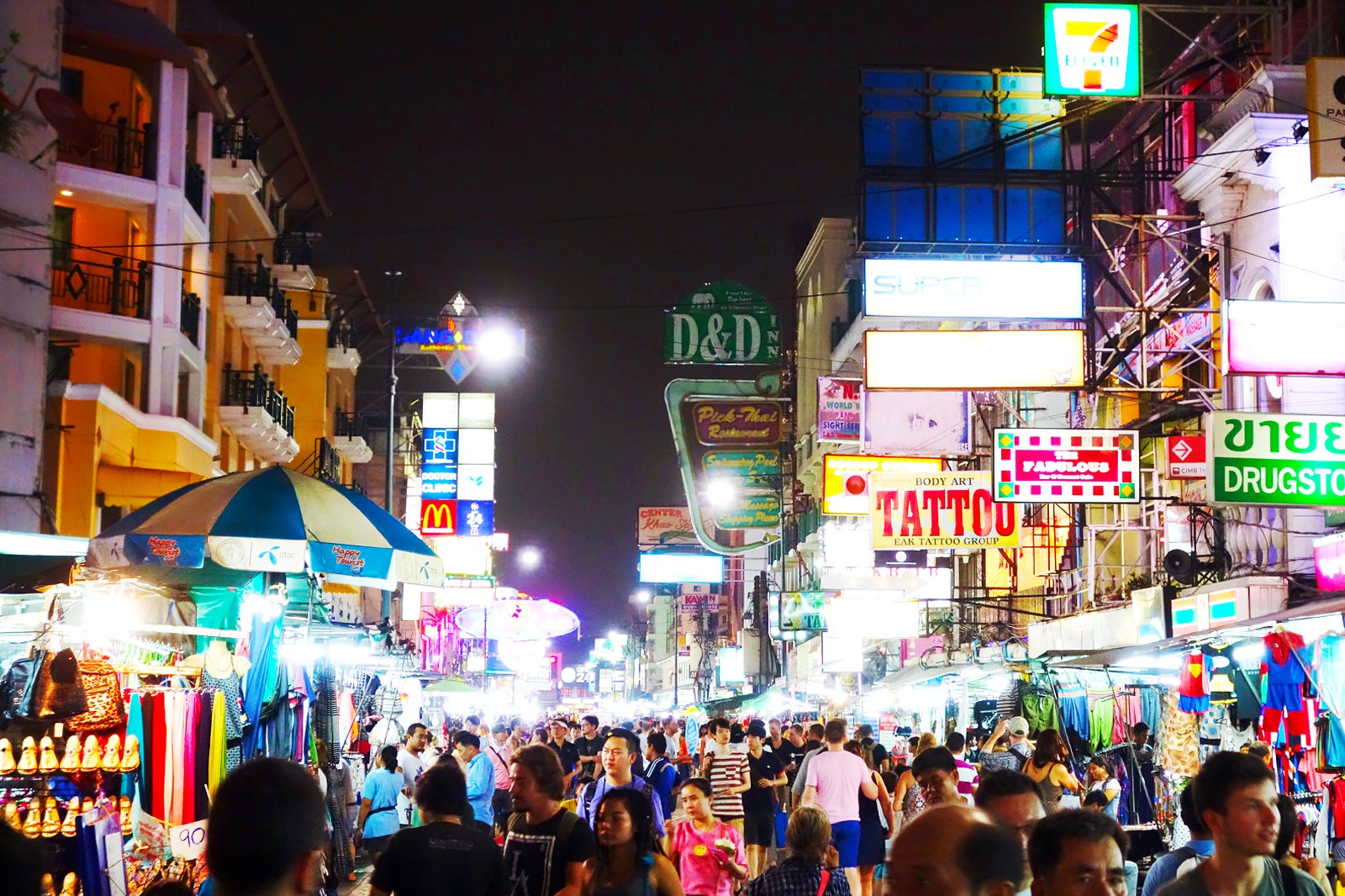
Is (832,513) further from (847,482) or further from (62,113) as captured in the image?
(62,113)

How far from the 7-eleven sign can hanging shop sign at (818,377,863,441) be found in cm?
1643

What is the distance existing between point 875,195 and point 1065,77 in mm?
5345

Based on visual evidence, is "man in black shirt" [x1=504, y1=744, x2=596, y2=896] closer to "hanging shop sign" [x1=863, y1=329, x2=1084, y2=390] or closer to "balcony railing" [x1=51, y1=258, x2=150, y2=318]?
"hanging shop sign" [x1=863, y1=329, x2=1084, y2=390]

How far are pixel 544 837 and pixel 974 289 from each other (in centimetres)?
1649

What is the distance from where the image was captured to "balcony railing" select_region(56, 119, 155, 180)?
26.8 meters

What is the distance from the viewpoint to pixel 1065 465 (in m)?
20.7

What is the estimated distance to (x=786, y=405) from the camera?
131 feet

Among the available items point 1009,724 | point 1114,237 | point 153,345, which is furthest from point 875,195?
point 153,345

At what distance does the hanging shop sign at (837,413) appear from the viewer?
1553 inches

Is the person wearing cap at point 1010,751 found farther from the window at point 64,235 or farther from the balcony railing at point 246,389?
the balcony railing at point 246,389

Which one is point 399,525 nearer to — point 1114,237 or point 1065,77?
point 1065,77

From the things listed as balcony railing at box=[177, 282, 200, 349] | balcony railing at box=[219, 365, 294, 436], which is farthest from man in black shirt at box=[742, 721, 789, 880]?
balcony railing at box=[219, 365, 294, 436]

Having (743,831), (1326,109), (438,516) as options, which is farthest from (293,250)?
(1326,109)

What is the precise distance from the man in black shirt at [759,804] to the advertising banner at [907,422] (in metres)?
13.3
